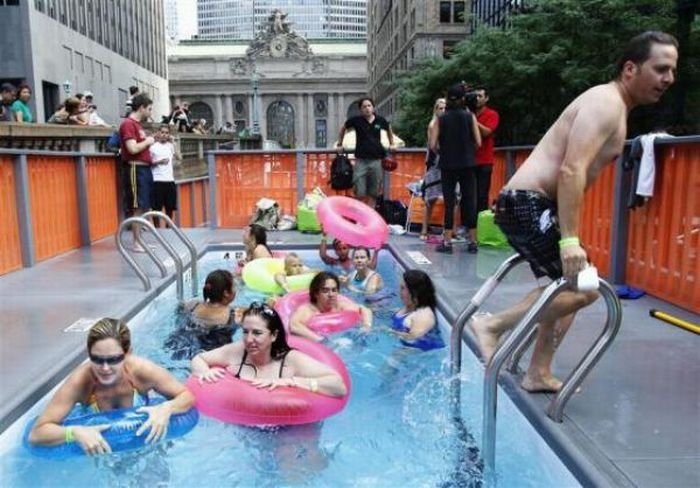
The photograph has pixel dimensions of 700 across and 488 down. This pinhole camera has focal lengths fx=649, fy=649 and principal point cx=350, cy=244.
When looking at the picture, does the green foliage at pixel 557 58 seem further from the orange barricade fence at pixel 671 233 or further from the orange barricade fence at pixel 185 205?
the orange barricade fence at pixel 185 205

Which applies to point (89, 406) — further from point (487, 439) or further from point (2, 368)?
point (487, 439)

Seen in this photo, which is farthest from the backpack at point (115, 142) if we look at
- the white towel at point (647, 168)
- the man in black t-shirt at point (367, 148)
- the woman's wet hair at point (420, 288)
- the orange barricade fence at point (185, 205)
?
the white towel at point (647, 168)

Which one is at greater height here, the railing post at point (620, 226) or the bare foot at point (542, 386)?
the railing post at point (620, 226)

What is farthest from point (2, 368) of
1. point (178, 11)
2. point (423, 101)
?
point (178, 11)

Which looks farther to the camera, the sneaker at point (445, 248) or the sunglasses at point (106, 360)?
the sneaker at point (445, 248)

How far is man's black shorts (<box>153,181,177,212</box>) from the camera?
391 inches

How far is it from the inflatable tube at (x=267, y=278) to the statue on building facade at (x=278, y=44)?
3577 inches

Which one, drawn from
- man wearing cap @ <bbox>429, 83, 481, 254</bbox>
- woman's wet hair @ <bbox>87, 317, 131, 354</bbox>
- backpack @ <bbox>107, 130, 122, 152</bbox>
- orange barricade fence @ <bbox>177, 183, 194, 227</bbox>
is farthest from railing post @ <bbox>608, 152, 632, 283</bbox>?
orange barricade fence @ <bbox>177, 183, 194, 227</bbox>

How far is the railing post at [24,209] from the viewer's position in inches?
300

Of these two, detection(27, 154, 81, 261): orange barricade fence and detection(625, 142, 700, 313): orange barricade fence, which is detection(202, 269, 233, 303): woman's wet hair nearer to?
detection(27, 154, 81, 261): orange barricade fence

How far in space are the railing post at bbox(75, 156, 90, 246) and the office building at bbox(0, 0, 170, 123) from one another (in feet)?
81.1

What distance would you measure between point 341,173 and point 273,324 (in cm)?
737

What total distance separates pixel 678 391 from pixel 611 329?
1006mm

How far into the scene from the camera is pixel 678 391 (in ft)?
12.2
